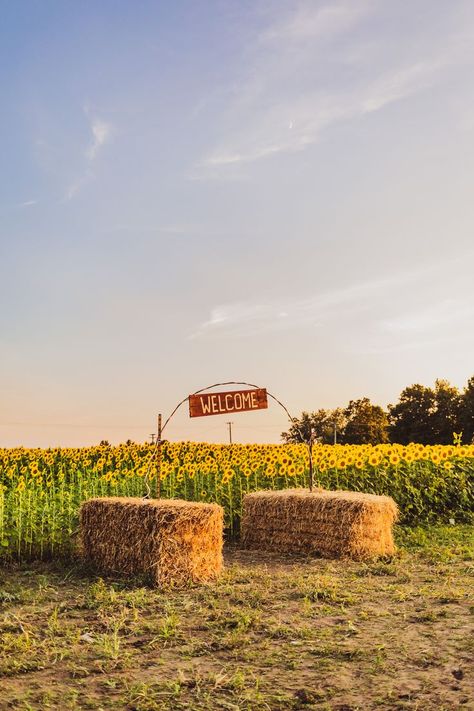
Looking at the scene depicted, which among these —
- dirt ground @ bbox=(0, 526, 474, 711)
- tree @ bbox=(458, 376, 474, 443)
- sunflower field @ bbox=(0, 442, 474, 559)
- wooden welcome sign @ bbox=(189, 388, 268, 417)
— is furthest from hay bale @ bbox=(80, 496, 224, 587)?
tree @ bbox=(458, 376, 474, 443)

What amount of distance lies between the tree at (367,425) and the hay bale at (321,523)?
54.8 m

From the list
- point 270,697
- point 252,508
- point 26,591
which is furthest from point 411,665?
point 252,508

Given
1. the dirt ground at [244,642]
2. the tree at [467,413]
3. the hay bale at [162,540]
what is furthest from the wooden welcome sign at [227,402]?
the tree at [467,413]

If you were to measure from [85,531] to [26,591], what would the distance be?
153 cm

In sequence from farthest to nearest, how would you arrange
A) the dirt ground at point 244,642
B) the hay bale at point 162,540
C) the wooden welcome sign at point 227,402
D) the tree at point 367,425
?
1. the tree at point 367,425
2. the wooden welcome sign at point 227,402
3. the hay bale at point 162,540
4. the dirt ground at point 244,642

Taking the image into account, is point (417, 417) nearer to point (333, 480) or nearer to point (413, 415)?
point (413, 415)

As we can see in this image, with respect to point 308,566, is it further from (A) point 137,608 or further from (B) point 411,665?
(B) point 411,665

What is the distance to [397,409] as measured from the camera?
2648 inches

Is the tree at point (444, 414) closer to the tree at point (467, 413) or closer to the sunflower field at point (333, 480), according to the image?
the tree at point (467, 413)

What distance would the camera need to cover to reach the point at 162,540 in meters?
8.85

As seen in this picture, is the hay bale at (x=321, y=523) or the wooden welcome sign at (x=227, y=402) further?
the hay bale at (x=321, y=523)

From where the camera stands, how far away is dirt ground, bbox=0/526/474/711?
17.0 ft

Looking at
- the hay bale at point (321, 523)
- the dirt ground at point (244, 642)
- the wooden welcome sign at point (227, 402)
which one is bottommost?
the dirt ground at point (244, 642)

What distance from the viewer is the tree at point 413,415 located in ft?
211
